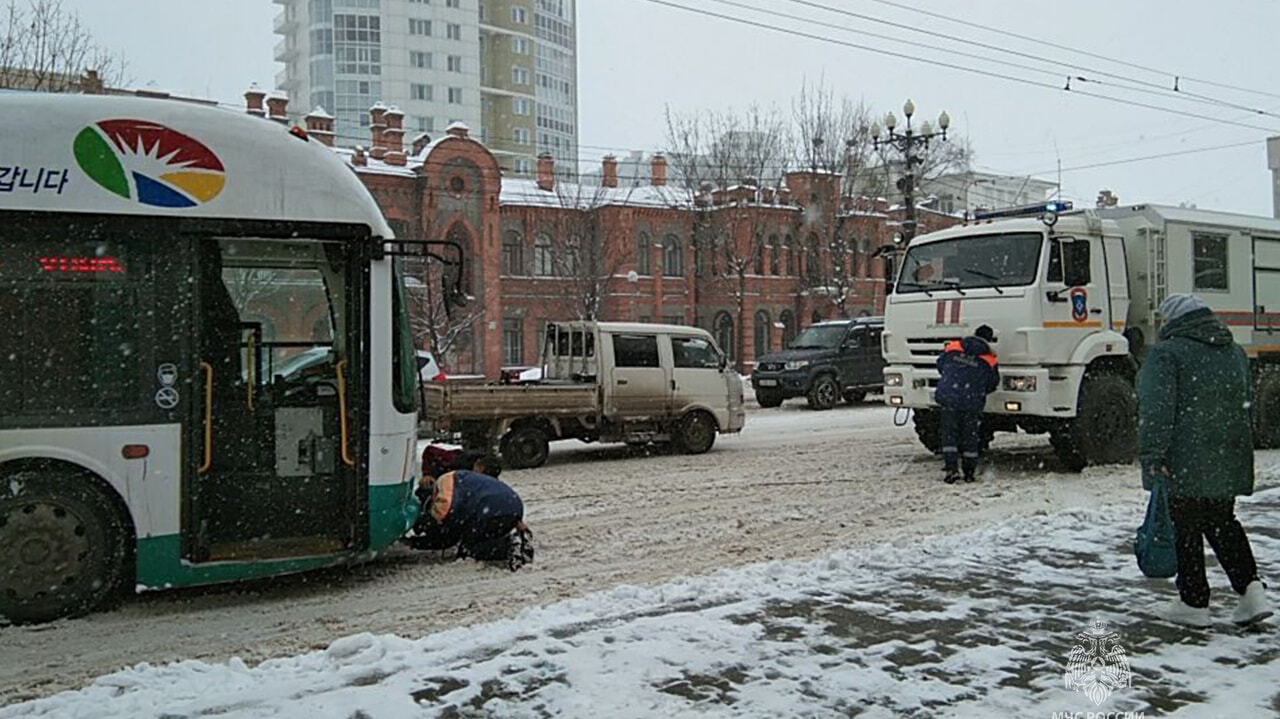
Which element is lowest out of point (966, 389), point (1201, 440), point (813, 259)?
point (1201, 440)

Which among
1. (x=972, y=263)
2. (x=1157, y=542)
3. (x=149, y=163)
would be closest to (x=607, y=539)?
(x=1157, y=542)

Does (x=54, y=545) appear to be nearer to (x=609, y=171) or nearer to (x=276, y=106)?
(x=276, y=106)

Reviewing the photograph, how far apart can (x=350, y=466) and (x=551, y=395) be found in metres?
6.72

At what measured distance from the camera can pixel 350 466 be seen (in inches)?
293

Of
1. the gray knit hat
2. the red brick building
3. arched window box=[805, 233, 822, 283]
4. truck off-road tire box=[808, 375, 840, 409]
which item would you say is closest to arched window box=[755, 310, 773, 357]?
the red brick building

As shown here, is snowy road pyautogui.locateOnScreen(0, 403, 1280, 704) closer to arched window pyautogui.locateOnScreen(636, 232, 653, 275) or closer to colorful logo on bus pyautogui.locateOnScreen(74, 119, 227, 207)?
colorful logo on bus pyautogui.locateOnScreen(74, 119, 227, 207)

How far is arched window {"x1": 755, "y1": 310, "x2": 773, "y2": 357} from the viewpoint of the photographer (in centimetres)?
4988

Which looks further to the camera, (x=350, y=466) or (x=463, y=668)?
(x=350, y=466)

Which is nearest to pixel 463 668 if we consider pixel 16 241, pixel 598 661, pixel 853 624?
pixel 598 661

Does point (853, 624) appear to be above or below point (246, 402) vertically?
below

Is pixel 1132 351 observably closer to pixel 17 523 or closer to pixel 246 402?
pixel 246 402

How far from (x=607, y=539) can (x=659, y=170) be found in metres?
42.1

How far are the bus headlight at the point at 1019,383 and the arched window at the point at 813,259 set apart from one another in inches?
1382

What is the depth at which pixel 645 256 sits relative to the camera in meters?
48.1
